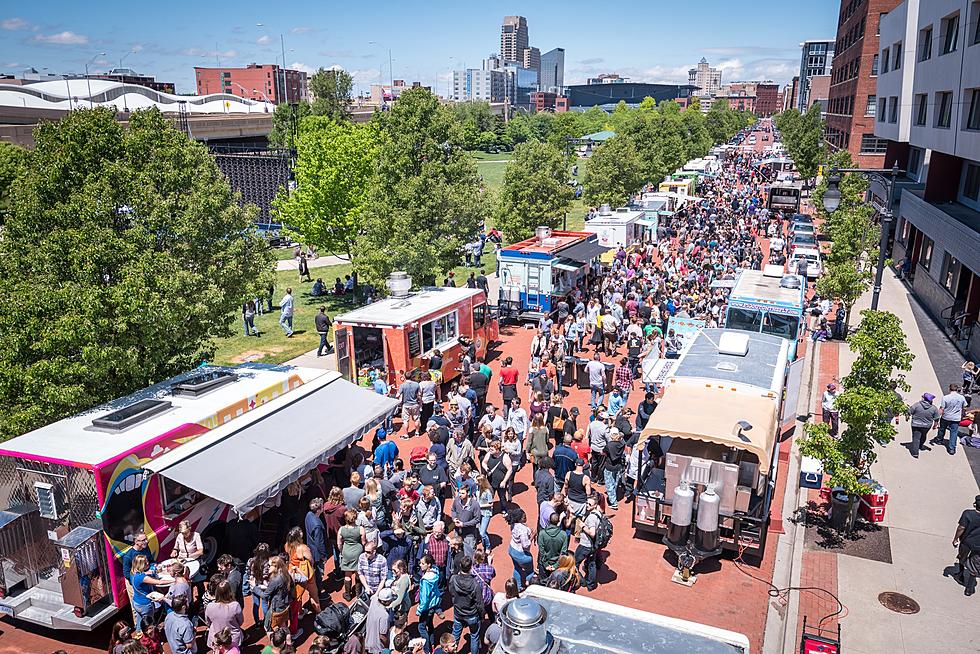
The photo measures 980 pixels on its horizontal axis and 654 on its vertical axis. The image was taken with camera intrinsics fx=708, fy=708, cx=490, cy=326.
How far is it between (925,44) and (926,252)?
10635 millimetres

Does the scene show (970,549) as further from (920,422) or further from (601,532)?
(920,422)

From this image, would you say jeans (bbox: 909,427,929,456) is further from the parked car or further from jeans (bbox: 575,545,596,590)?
the parked car

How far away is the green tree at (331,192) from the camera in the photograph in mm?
Answer: 31328

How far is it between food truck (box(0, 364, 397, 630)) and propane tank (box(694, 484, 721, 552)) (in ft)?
20.3

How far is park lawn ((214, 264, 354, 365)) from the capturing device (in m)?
23.5

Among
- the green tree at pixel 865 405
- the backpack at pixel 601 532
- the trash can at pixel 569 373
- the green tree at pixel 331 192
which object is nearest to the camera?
the backpack at pixel 601 532

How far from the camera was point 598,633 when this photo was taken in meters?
5.45

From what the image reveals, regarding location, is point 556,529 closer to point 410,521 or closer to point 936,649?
point 410,521

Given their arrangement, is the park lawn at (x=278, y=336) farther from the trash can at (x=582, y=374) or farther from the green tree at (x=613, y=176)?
the green tree at (x=613, y=176)

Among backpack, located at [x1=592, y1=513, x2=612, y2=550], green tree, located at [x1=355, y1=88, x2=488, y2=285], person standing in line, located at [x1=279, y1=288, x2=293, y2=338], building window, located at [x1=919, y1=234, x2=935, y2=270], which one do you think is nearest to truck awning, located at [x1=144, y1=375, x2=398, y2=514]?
backpack, located at [x1=592, y1=513, x2=612, y2=550]

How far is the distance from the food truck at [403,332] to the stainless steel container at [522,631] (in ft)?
41.3

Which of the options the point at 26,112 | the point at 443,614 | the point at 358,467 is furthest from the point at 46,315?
the point at 26,112

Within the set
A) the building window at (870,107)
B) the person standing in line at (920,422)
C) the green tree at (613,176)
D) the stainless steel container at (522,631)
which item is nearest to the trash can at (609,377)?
the person standing in line at (920,422)

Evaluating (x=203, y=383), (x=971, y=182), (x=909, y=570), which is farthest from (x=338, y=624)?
(x=971, y=182)
